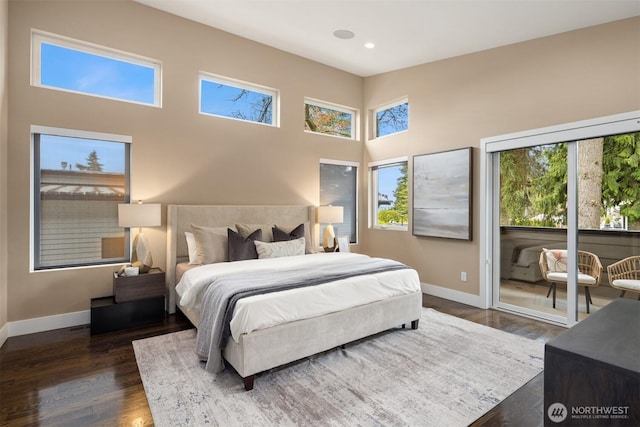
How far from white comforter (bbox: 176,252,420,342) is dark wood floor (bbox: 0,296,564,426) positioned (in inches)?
27.2

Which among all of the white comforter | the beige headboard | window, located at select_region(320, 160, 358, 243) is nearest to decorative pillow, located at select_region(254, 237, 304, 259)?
the white comforter

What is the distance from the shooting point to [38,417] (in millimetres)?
2010

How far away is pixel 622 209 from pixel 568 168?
0.62m

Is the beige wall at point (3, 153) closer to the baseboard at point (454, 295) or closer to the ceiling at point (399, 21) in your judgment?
the ceiling at point (399, 21)

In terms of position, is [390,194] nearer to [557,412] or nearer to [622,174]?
[622,174]

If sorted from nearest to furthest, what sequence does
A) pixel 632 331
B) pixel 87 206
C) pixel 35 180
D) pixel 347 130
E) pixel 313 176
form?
pixel 632 331 → pixel 35 180 → pixel 87 206 → pixel 313 176 → pixel 347 130

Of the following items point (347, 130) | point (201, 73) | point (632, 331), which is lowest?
point (632, 331)

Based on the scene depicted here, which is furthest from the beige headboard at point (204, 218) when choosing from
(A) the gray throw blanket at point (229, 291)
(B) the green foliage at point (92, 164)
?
(A) the gray throw blanket at point (229, 291)

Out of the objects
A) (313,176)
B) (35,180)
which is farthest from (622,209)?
(35,180)

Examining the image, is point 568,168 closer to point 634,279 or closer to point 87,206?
point 634,279

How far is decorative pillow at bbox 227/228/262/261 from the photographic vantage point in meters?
3.82

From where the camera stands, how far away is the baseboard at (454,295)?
170 inches

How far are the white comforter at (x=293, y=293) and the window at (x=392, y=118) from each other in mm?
2715

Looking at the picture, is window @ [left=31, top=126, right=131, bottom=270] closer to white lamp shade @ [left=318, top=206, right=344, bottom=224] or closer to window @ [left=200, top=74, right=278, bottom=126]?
window @ [left=200, top=74, right=278, bottom=126]
